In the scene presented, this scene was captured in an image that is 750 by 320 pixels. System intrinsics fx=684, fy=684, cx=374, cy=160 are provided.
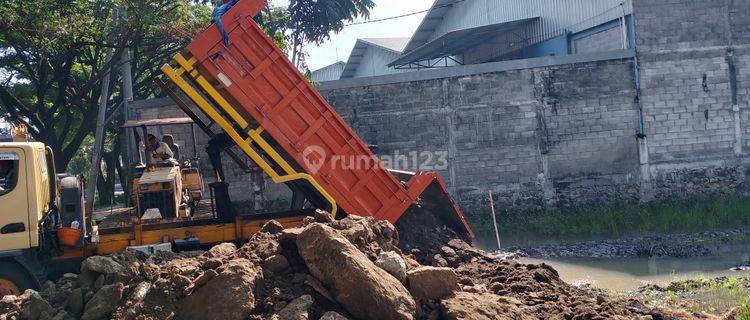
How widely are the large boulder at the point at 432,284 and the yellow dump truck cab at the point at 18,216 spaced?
4.12 metres

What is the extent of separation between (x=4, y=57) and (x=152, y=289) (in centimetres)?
1611

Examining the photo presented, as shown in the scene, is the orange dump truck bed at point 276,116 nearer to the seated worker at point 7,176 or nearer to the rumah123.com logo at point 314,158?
the rumah123.com logo at point 314,158

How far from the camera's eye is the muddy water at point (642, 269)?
380 inches

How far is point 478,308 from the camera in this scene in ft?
18.7

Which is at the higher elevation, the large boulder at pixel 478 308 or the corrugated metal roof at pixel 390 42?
the corrugated metal roof at pixel 390 42

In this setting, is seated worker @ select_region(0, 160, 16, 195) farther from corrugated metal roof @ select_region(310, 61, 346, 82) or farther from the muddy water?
corrugated metal roof @ select_region(310, 61, 346, 82)

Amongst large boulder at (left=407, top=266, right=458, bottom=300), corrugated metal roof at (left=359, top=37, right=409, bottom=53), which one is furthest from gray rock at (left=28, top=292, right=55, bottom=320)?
corrugated metal roof at (left=359, top=37, right=409, bottom=53)

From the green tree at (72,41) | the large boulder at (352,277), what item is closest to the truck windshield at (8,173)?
the large boulder at (352,277)

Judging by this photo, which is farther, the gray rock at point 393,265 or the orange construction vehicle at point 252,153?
the orange construction vehicle at point 252,153

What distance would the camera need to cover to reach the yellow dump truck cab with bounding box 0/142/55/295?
7.10 m

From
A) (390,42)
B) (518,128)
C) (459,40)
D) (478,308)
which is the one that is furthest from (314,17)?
(478,308)

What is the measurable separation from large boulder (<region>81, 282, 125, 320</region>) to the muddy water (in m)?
6.42

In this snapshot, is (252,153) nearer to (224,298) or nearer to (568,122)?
(224,298)

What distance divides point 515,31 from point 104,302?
18.5 metres
